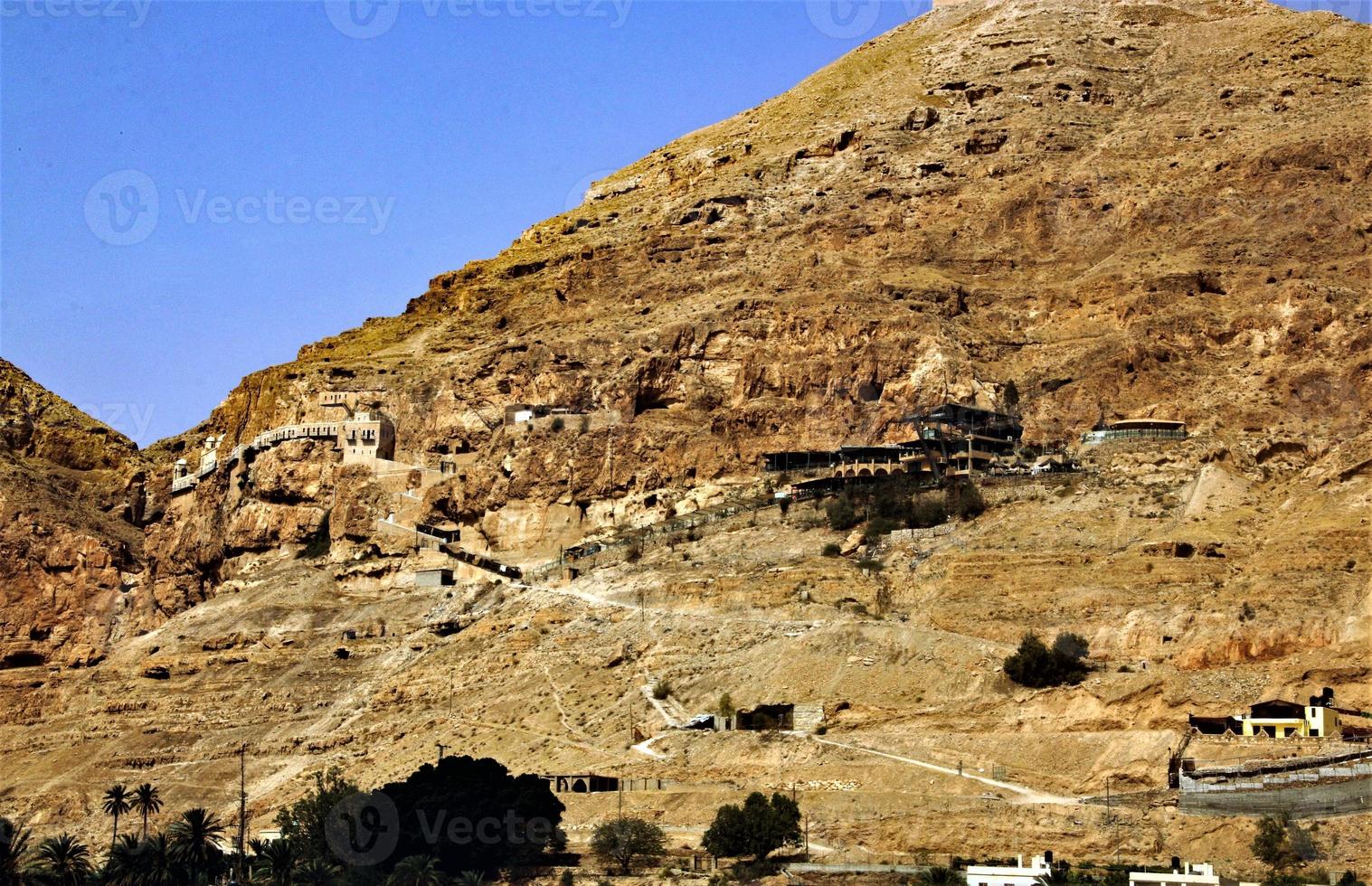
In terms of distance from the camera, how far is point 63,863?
206ft

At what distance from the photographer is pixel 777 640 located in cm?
7456

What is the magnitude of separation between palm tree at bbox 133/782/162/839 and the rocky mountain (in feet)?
→ 11.2

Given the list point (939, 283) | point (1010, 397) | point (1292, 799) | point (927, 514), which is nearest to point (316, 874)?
point (1292, 799)

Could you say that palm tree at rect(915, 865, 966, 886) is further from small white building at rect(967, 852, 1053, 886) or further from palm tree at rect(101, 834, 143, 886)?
palm tree at rect(101, 834, 143, 886)

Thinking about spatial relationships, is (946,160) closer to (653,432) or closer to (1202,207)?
(1202,207)

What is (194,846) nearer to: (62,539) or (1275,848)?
(1275,848)

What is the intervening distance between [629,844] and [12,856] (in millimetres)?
20248

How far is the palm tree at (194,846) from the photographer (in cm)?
6256

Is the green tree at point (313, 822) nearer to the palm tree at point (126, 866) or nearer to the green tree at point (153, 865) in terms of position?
the green tree at point (153, 865)

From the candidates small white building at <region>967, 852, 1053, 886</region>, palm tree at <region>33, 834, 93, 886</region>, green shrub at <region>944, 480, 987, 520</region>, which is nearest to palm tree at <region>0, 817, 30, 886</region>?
palm tree at <region>33, 834, 93, 886</region>

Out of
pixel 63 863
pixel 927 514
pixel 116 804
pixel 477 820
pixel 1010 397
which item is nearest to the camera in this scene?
pixel 477 820

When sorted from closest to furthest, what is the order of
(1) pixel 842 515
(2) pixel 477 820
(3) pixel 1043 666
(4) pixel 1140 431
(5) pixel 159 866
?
(5) pixel 159 866 < (2) pixel 477 820 < (3) pixel 1043 666 < (1) pixel 842 515 < (4) pixel 1140 431

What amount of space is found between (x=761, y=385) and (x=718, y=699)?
32277 mm

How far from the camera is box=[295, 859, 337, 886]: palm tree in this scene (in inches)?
2295
